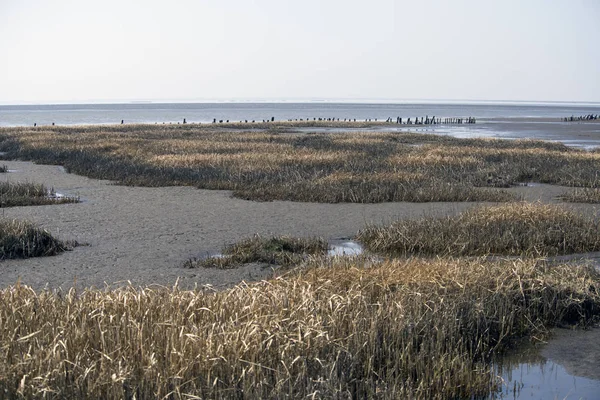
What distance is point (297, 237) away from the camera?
12852 mm

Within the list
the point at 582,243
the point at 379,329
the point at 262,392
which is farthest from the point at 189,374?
the point at 582,243

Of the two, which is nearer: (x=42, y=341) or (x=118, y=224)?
(x=42, y=341)

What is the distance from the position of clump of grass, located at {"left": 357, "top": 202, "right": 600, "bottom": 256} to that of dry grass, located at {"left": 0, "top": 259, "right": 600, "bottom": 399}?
9.56 feet

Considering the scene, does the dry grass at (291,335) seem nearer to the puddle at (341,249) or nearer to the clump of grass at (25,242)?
the puddle at (341,249)

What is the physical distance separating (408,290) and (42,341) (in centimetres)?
400

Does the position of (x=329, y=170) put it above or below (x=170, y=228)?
above

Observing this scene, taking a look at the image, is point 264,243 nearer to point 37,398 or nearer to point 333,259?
point 333,259

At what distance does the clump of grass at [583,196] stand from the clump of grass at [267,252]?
8.37 m

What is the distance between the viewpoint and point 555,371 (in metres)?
7.30

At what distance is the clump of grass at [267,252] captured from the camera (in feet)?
36.4

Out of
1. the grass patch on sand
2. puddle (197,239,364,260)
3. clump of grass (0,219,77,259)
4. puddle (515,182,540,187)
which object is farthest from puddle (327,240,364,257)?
puddle (515,182,540,187)

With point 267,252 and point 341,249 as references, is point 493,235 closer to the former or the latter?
point 341,249

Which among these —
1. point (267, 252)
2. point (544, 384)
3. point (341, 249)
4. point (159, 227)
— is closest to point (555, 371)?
point (544, 384)

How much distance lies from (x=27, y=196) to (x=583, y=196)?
45.7ft
